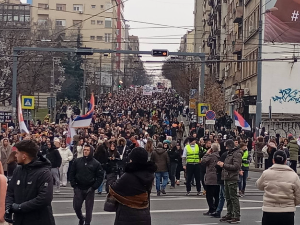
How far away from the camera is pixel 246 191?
19.5 m

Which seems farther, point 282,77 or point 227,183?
point 282,77

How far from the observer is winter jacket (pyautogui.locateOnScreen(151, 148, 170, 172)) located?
18312mm

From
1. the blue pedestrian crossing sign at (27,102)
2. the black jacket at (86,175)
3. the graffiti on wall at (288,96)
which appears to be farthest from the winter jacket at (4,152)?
the graffiti on wall at (288,96)

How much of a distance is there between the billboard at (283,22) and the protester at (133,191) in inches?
1400

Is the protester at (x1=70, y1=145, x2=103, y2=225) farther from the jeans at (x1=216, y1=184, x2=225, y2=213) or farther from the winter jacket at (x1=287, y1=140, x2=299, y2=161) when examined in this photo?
the winter jacket at (x1=287, y1=140, x2=299, y2=161)

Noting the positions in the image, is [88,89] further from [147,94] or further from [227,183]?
[227,183]

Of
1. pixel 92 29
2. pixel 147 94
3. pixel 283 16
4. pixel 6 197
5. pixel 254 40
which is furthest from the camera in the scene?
pixel 92 29

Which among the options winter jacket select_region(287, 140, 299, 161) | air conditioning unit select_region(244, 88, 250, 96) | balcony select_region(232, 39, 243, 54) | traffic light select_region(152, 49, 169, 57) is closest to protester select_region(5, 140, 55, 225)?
winter jacket select_region(287, 140, 299, 161)

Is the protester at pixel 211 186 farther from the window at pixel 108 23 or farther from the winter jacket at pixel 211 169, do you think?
the window at pixel 108 23

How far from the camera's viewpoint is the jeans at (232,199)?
42.8 feet

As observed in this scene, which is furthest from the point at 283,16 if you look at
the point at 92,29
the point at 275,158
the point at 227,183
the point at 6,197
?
the point at 92,29

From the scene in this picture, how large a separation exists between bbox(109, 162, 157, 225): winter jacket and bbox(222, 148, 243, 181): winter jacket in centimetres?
583

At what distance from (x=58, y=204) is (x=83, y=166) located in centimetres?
433

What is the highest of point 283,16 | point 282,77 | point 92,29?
point 92,29
